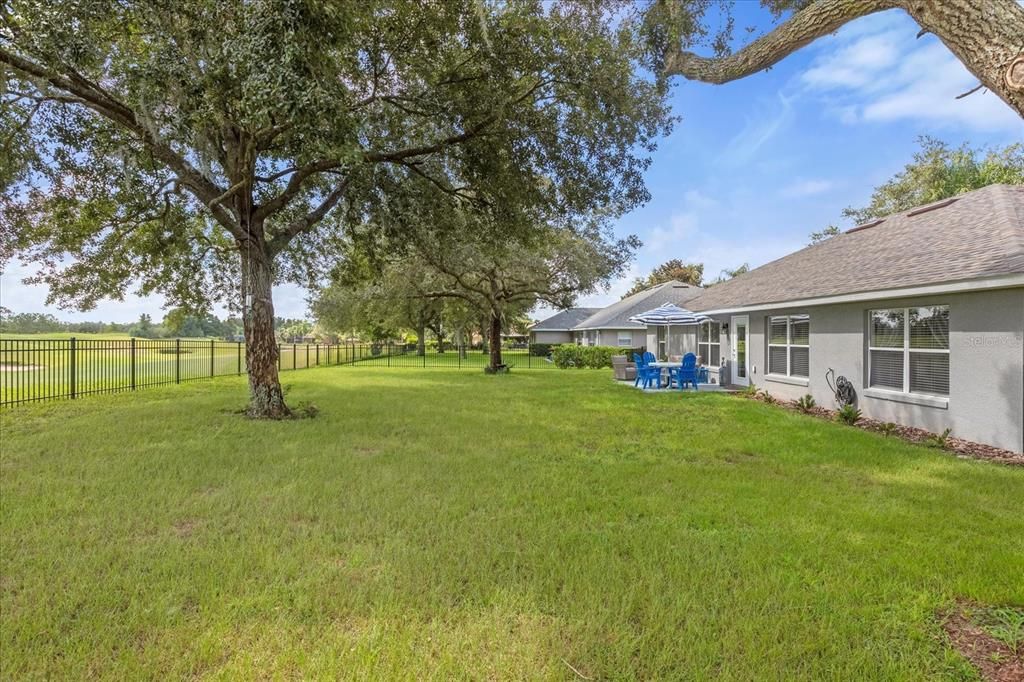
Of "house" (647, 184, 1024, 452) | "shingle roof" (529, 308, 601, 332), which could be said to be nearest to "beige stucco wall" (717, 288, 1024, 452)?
"house" (647, 184, 1024, 452)

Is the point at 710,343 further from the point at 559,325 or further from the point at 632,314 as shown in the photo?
the point at 559,325

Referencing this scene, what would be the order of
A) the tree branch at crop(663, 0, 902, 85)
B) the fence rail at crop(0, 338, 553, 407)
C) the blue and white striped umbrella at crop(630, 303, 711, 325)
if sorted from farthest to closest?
1. the blue and white striped umbrella at crop(630, 303, 711, 325)
2. the fence rail at crop(0, 338, 553, 407)
3. the tree branch at crop(663, 0, 902, 85)

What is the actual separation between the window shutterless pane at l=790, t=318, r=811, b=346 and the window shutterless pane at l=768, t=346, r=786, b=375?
1.89 ft

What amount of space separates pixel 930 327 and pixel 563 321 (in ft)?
130

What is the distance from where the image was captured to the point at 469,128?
9.11 m

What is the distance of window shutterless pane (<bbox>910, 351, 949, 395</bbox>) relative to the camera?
8.16 meters

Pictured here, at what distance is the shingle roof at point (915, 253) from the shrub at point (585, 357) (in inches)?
466

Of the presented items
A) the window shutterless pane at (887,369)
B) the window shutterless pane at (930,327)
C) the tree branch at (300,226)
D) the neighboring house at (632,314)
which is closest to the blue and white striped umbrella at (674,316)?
the window shutterless pane at (887,369)

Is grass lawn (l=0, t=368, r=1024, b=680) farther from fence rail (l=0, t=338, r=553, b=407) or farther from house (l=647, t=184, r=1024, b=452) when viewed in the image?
fence rail (l=0, t=338, r=553, b=407)

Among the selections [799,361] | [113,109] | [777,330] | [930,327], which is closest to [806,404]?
[799,361]

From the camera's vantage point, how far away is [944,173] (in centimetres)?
2486

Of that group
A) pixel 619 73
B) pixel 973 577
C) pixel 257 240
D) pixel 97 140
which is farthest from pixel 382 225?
pixel 973 577

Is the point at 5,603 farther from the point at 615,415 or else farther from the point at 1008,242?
the point at 1008,242

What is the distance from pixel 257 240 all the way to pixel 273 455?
5197 mm
